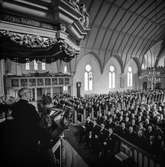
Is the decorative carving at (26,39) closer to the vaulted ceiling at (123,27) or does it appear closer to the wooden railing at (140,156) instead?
the wooden railing at (140,156)

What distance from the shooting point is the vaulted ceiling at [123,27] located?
55.3 feet

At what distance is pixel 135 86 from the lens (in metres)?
29.0

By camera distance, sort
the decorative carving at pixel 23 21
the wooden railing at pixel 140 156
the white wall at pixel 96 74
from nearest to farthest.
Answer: the decorative carving at pixel 23 21 → the wooden railing at pixel 140 156 → the white wall at pixel 96 74

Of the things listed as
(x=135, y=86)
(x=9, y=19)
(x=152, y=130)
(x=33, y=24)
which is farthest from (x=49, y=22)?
(x=135, y=86)

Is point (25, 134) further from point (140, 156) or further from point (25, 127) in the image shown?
point (140, 156)

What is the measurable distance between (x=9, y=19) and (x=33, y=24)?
13.8 inches

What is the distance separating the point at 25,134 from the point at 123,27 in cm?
2195

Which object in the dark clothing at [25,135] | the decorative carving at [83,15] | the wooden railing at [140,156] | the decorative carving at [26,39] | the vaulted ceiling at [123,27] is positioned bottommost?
the wooden railing at [140,156]

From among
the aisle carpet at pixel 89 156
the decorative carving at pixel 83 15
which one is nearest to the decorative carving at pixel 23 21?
the decorative carving at pixel 83 15

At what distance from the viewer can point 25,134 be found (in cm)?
210

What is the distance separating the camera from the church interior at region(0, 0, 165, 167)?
216 cm

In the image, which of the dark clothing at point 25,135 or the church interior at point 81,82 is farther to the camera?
the church interior at point 81,82

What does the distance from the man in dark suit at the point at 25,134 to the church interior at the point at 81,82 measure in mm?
15

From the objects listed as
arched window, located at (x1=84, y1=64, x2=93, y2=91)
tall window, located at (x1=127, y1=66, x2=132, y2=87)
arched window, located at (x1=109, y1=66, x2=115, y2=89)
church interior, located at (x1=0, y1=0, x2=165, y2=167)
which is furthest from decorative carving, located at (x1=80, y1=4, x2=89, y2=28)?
tall window, located at (x1=127, y1=66, x2=132, y2=87)
